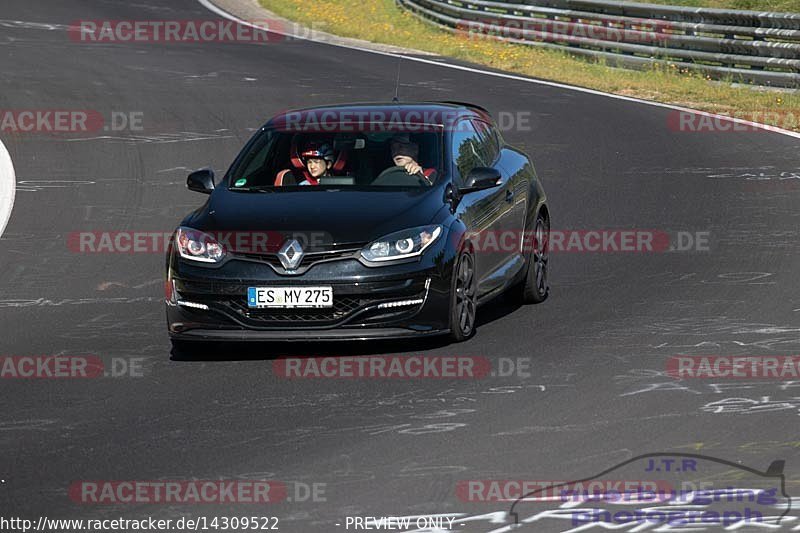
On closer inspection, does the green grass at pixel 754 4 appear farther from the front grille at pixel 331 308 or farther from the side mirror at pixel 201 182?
the front grille at pixel 331 308

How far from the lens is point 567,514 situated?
6918mm

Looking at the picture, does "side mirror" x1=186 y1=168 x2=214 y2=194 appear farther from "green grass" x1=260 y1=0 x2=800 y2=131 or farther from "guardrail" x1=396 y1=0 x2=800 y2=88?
"guardrail" x1=396 y1=0 x2=800 y2=88

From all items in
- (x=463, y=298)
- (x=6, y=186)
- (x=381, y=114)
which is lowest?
(x=6, y=186)

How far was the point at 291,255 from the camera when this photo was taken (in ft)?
33.1

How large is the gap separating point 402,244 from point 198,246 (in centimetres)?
129

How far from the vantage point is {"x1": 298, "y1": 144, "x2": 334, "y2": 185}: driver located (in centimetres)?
1148

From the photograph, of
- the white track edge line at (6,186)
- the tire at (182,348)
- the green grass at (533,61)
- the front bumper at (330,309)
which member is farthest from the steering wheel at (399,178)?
the green grass at (533,61)

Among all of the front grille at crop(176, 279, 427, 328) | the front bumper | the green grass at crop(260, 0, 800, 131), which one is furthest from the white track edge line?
the green grass at crop(260, 0, 800, 131)

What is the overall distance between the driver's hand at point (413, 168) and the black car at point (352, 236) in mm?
10

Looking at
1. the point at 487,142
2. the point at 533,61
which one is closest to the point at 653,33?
the point at 533,61

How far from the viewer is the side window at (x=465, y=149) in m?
11.5

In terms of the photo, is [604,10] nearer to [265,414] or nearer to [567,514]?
[265,414]

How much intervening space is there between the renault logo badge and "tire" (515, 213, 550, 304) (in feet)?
8.10

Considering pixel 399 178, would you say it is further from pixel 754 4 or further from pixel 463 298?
pixel 754 4
